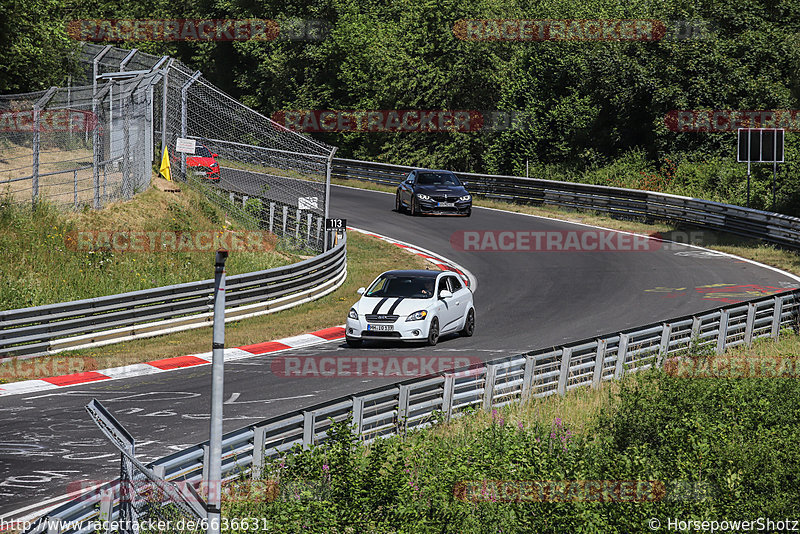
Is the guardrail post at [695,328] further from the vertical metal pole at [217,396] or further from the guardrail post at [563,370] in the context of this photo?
the vertical metal pole at [217,396]

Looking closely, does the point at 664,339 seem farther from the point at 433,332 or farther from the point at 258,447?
the point at 258,447

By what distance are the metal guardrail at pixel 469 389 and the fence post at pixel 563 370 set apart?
2cm

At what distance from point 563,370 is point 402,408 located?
12.0 ft

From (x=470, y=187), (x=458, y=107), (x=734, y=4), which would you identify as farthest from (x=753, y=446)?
(x=458, y=107)

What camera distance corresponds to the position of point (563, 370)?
48.3ft

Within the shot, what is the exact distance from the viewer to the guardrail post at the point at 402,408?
Answer: 1187 cm

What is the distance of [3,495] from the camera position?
10.1 meters

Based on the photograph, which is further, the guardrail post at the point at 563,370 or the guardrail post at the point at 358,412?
the guardrail post at the point at 563,370

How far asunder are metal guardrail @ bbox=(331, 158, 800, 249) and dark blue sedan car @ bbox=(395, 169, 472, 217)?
15.3ft

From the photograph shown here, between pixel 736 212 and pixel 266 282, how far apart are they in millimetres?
17069

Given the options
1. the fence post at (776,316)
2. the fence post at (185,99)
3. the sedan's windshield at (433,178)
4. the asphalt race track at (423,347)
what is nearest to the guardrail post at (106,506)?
the asphalt race track at (423,347)

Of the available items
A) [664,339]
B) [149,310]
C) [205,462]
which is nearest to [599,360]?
[664,339]

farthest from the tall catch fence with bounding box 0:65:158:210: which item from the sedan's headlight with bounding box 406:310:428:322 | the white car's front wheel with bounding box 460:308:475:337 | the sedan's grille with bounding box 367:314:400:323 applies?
the white car's front wheel with bounding box 460:308:475:337

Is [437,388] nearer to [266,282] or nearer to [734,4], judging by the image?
[266,282]
